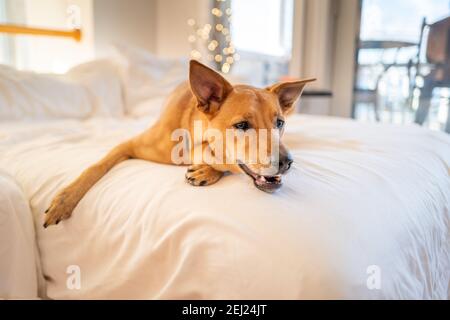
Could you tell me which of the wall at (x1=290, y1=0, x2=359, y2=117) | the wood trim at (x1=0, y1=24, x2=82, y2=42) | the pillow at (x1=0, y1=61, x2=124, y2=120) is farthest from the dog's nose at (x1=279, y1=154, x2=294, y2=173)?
the wall at (x1=290, y1=0, x2=359, y2=117)

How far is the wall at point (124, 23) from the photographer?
9.63 ft

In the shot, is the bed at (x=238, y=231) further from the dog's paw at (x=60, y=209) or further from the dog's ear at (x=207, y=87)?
the dog's ear at (x=207, y=87)

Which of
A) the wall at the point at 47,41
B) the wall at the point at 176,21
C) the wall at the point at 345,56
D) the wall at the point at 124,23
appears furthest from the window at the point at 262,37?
the wall at the point at 47,41

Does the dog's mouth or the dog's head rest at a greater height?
the dog's head

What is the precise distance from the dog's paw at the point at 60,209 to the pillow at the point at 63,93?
99 cm

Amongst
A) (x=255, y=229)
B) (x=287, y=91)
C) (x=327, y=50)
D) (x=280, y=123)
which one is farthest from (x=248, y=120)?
(x=327, y=50)

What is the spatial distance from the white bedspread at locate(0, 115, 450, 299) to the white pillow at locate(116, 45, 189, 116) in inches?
44.4

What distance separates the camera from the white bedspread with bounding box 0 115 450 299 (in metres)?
0.68

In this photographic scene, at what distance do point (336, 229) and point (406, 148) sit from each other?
2.38 feet

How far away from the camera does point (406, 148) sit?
128 centimetres

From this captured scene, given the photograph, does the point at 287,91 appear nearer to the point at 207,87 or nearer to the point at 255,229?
the point at 207,87

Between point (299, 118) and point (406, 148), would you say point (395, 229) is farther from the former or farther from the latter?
point (299, 118)

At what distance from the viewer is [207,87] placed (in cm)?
111

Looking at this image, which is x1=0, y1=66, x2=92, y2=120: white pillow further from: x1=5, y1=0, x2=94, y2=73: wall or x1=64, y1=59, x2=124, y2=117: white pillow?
x1=5, y1=0, x2=94, y2=73: wall
